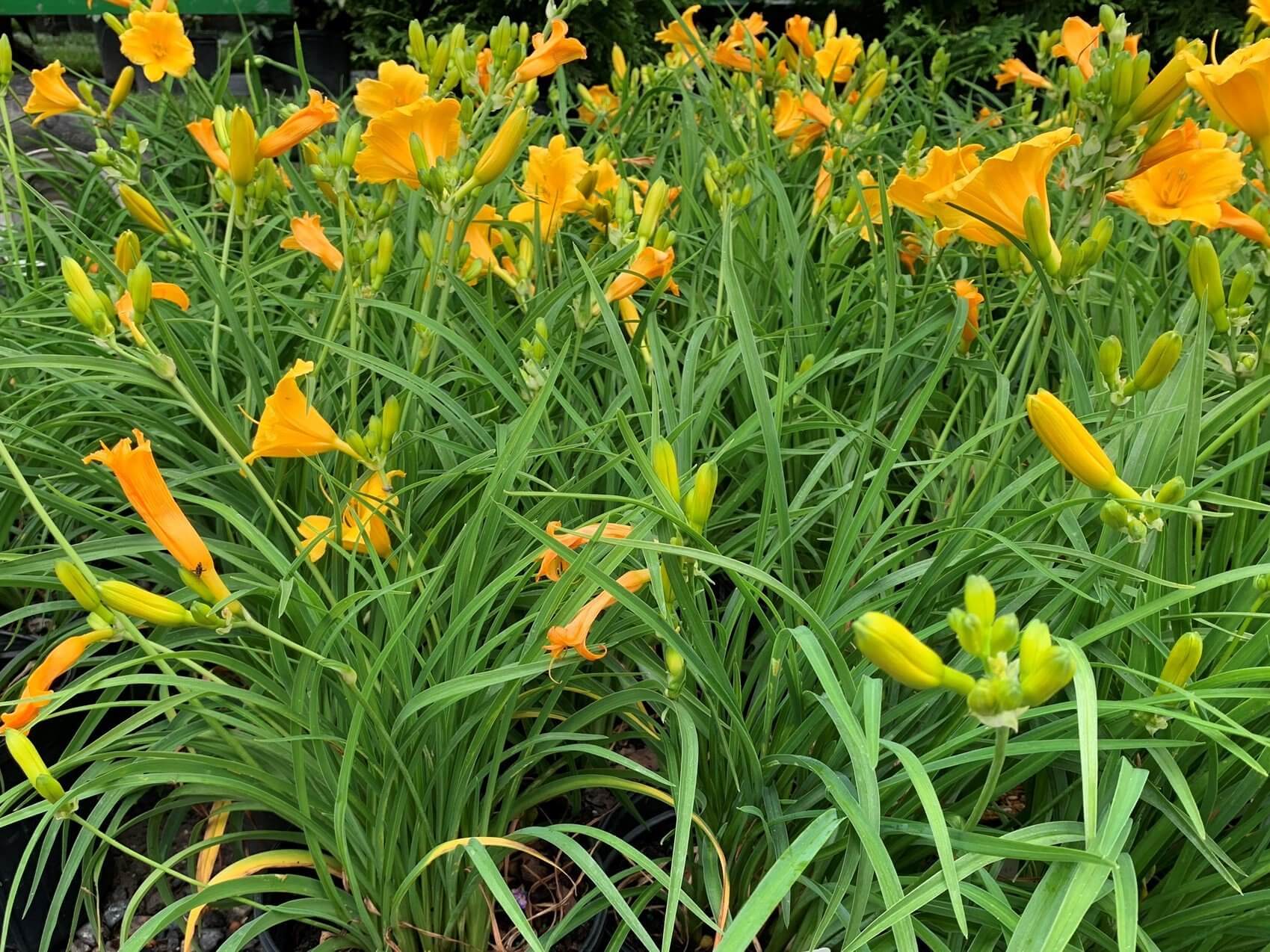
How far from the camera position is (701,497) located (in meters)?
0.79

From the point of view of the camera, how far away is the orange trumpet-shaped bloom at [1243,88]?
0.90 meters

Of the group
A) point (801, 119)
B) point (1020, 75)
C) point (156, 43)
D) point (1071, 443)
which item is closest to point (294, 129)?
point (156, 43)

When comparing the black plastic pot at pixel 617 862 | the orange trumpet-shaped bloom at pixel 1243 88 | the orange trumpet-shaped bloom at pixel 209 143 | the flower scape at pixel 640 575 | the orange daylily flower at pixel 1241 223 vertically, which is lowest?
the black plastic pot at pixel 617 862

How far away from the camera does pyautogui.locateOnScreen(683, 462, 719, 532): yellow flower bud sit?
0.78 metres

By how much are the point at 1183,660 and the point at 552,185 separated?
1.02 metres

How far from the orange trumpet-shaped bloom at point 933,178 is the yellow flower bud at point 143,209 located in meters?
0.97

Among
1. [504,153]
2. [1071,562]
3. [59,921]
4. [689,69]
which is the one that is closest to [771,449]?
[1071,562]

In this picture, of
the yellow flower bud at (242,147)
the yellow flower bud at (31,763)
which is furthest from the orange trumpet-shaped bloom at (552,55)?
the yellow flower bud at (31,763)

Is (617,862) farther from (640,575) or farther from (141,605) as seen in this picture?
(141,605)

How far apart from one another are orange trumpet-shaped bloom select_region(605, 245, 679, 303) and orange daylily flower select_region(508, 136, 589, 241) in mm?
191

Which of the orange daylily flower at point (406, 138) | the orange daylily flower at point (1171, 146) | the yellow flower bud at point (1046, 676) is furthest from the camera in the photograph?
the orange daylily flower at point (406, 138)

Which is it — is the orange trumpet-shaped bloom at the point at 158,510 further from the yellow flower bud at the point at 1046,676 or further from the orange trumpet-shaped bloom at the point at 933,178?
the orange trumpet-shaped bloom at the point at 933,178

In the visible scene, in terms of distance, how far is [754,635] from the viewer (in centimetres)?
134

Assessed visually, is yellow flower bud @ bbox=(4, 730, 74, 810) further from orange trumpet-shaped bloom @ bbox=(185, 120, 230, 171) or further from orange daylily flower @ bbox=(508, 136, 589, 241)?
orange daylily flower @ bbox=(508, 136, 589, 241)
